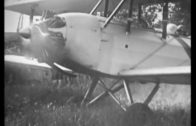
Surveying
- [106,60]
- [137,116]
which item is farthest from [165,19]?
[137,116]

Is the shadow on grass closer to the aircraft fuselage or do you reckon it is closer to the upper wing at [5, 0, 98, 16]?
the aircraft fuselage

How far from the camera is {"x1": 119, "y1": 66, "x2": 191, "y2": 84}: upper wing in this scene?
1203 millimetres

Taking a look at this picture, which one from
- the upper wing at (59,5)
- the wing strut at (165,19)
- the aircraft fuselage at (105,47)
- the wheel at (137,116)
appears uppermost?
the upper wing at (59,5)

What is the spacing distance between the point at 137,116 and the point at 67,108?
14.6 inches

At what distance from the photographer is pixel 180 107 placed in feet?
4.44

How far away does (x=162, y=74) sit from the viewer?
4.25ft

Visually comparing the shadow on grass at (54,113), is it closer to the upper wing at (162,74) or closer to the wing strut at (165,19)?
the upper wing at (162,74)

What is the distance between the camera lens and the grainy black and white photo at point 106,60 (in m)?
1.25

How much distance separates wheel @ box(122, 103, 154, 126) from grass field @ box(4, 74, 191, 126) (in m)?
0.03

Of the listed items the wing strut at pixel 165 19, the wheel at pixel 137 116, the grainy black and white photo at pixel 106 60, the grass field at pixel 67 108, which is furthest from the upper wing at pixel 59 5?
the wheel at pixel 137 116

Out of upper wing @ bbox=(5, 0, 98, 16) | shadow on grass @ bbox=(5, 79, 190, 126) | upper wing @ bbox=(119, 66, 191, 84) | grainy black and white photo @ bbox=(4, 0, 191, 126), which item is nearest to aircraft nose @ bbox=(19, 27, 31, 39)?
grainy black and white photo @ bbox=(4, 0, 191, 126)

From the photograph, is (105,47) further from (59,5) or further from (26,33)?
(59,5)

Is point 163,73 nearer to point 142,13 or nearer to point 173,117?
point 173,117

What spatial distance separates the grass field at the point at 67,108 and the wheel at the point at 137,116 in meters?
0.03
